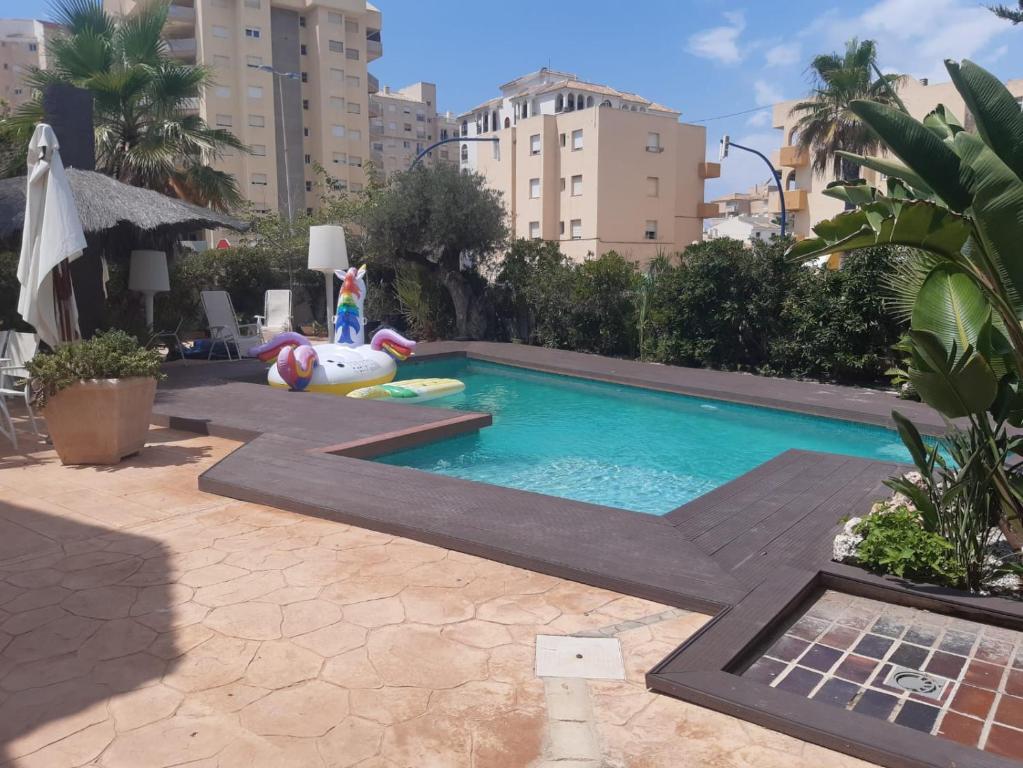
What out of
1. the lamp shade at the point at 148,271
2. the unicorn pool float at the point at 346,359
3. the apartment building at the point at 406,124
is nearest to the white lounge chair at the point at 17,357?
the unicorn pool float at the point at 346,359

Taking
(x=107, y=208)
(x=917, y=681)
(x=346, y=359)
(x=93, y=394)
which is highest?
(x=107, y=208)

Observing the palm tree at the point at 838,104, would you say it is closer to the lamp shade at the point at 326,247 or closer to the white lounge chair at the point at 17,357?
the lamp shade at the point at 326,247

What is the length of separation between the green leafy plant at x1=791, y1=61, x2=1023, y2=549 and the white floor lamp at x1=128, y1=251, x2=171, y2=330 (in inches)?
491

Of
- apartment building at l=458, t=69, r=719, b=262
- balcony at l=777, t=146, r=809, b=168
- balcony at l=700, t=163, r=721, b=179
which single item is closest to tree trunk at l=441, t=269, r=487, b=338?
apartment building at l=458, t=69, r=719, b=262

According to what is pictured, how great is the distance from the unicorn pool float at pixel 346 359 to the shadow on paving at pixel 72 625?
5.87 m

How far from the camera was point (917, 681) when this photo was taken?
141 inches

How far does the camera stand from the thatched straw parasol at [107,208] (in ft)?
35.5

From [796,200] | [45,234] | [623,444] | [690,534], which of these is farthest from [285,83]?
[690,534]

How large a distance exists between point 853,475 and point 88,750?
20.1 feet

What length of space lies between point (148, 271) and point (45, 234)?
21.0 feet

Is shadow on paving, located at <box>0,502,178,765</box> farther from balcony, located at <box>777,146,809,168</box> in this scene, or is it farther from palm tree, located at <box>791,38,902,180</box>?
balcony, located at <box>777,146,809,168</box>

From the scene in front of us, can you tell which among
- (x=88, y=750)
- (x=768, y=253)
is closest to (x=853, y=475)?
(x=88, y=750)

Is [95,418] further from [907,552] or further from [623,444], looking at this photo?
[907,552]

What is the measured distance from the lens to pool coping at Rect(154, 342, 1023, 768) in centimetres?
329
